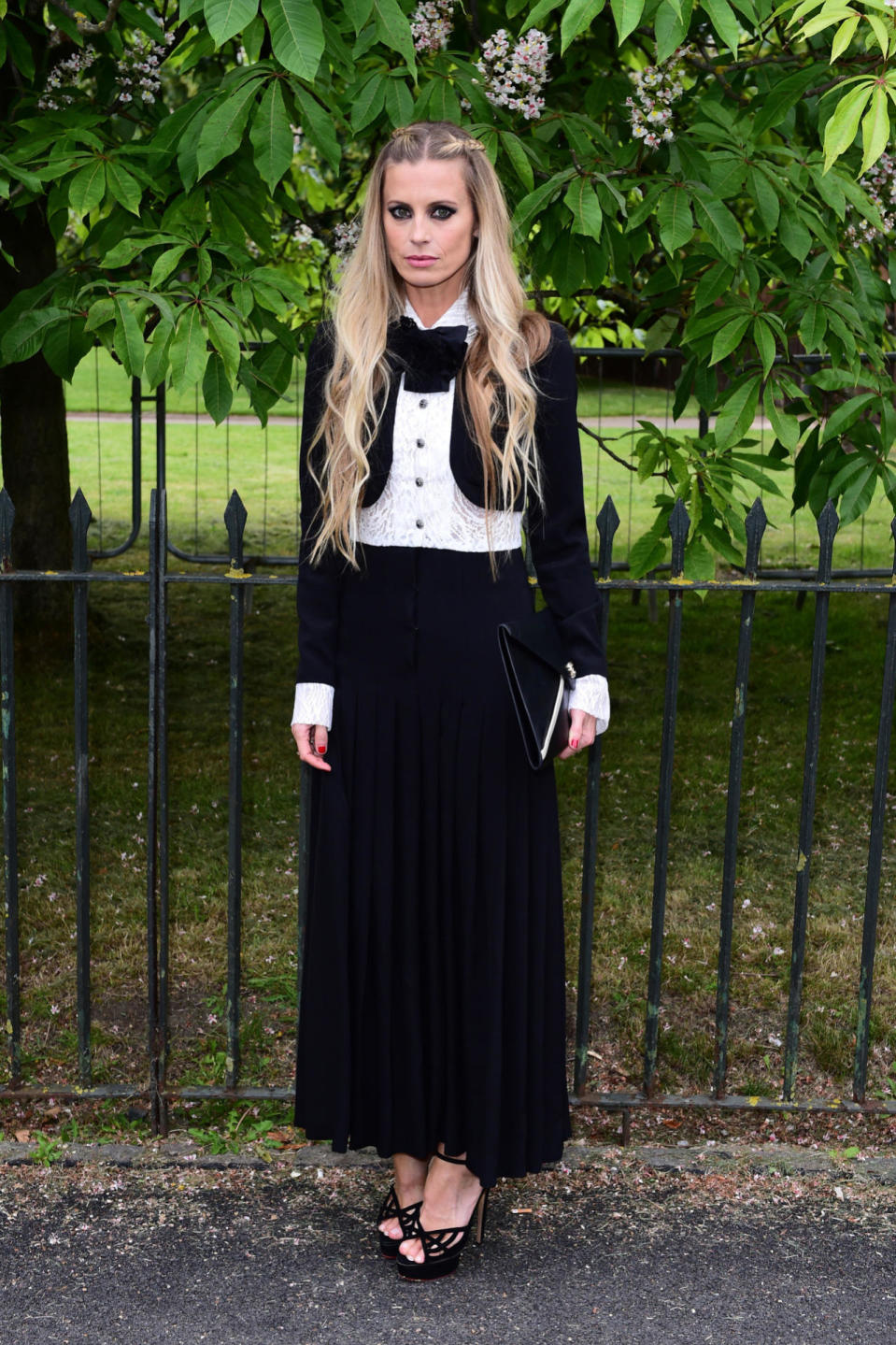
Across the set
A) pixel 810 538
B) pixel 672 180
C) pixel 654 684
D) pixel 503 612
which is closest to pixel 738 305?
pixel 672 180

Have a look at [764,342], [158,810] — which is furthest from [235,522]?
[764,342]

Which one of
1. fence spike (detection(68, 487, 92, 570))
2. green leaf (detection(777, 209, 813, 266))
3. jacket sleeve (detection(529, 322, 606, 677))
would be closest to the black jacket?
jacket sleeve (detection(529, 322, 606, 677))

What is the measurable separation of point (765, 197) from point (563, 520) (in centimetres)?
109

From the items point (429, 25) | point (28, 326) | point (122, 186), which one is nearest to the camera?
point (122, 186)

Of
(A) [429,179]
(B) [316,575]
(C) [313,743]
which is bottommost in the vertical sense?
(C) [313,743]

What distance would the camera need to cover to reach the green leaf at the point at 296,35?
8.96ft

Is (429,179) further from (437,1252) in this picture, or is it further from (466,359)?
(437,1252)

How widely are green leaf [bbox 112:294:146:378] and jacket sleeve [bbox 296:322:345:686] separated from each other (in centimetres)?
44

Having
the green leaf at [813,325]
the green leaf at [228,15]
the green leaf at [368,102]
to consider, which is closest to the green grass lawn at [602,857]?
the green leaf at [813,325]

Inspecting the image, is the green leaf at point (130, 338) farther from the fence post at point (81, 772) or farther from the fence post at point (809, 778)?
the fence post at point (809, 778)

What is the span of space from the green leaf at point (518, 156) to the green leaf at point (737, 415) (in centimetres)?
69

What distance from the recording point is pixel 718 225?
10.6 ft

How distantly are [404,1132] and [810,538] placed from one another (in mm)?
10703

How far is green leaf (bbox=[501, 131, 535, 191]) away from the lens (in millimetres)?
3158
